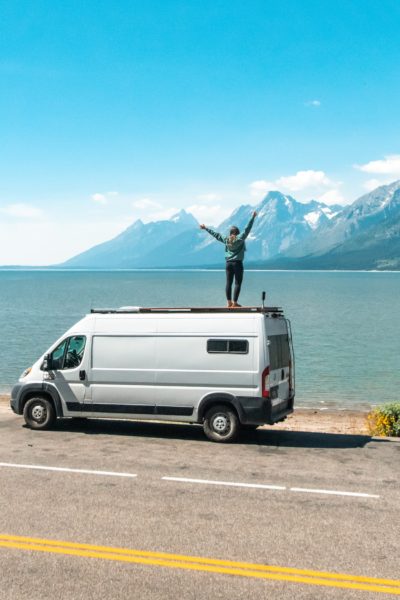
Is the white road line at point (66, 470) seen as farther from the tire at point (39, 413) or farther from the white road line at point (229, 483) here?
the tire at point (39, 413)

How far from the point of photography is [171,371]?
47.0 feet

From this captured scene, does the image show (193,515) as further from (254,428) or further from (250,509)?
(254,428)

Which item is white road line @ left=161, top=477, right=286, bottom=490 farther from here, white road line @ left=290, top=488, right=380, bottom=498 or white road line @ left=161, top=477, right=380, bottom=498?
white road line @ left=290, top=488, right=380, bottom=498

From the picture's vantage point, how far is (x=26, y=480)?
35.5ft

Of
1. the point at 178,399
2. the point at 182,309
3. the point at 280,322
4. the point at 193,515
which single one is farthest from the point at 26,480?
the point at 280,322

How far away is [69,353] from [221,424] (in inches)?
158

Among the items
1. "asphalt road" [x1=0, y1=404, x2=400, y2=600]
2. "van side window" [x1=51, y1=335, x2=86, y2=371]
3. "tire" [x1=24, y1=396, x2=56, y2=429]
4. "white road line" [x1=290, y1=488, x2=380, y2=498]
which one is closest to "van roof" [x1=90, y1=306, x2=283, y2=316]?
"van side window" [x1=51, y1=335, x2=86, y2=371]

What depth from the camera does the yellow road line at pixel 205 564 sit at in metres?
6.98

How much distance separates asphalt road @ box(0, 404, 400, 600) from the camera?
23.0ft

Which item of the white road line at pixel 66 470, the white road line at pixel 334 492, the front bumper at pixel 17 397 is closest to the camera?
the white road line at pixel 334 492

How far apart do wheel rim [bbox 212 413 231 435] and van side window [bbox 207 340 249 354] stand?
138 cm

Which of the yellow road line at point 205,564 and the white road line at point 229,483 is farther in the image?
the white road line at point 229,483

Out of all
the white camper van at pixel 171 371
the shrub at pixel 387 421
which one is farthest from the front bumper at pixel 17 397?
the shrub at pixel 387 421

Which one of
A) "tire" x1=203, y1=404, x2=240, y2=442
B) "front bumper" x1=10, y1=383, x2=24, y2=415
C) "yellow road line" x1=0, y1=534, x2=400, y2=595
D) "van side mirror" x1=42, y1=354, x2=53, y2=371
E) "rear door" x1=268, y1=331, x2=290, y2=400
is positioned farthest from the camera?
"front bumper" x1=10, y1=383, x2=24, y2=415
